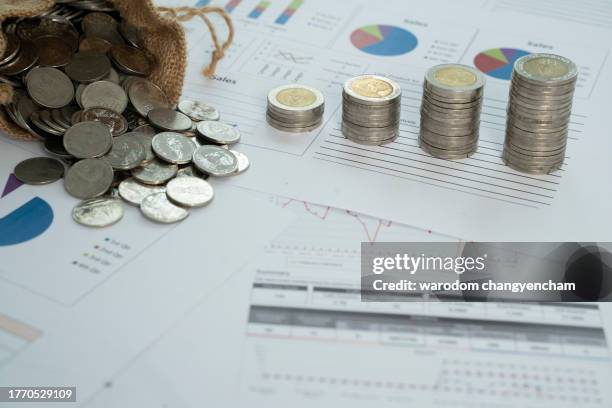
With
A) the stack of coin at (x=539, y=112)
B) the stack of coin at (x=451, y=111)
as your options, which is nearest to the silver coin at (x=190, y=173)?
the stack of coin at (x=451, y=111)

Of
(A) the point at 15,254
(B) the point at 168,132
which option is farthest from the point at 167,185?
(A) the point at 15,254

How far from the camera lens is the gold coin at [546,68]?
1.02m

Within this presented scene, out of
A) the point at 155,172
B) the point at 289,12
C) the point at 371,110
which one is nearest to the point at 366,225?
the point at 371,110

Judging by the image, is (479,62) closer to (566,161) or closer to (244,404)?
(566,161)

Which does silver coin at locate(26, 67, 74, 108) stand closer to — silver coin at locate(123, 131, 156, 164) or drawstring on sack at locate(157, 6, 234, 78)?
silver coin at locate(123, 131, 156, 164)

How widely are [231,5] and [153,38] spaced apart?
0.34 meters

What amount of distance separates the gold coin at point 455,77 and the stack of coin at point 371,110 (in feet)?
0.23

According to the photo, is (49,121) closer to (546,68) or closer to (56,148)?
(56,148)

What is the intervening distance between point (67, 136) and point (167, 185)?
170 mm

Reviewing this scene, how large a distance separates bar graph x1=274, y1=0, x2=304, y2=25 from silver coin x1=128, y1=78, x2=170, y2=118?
361 millimetres

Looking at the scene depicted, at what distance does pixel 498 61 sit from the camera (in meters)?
1.36

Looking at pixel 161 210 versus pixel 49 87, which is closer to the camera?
pixel 161 210

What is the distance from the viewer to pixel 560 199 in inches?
41.8

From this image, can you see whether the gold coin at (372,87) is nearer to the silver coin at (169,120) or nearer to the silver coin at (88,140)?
the silver coin at (169,120)
